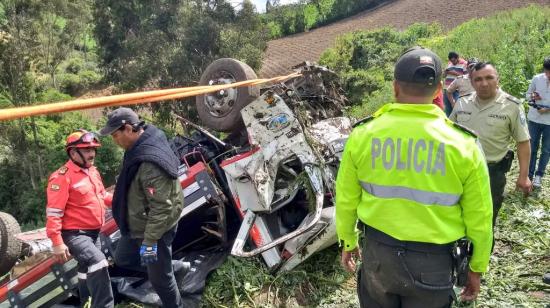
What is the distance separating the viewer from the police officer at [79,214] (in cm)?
321

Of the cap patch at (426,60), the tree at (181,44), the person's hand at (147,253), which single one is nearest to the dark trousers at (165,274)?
the person's hand at (147,253)

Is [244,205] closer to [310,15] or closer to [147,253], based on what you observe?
[147,253]

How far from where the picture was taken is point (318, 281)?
3.72 meters

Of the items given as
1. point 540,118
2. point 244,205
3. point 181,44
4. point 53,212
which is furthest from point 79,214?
point 181,44

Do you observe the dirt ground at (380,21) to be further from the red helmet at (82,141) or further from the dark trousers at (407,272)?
the dark trousers at (407,272)

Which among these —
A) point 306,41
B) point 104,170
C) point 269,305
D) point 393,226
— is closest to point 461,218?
point 393,226

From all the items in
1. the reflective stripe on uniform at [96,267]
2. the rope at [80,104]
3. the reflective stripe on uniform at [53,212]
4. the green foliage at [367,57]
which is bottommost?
the green foliage at [367,57]

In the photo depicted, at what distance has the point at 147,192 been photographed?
114 inches

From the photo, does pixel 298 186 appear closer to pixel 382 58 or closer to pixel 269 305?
pixel 269 305

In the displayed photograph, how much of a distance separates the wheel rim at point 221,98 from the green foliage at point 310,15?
97.8ft

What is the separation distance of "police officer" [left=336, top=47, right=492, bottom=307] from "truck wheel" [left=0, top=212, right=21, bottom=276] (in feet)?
10.4

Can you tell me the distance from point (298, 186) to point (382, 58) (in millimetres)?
13264

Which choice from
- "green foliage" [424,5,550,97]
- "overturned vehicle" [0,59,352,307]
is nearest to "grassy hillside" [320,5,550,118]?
"green foliage" [424,5,550,97]

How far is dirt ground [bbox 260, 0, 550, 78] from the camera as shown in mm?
23342
